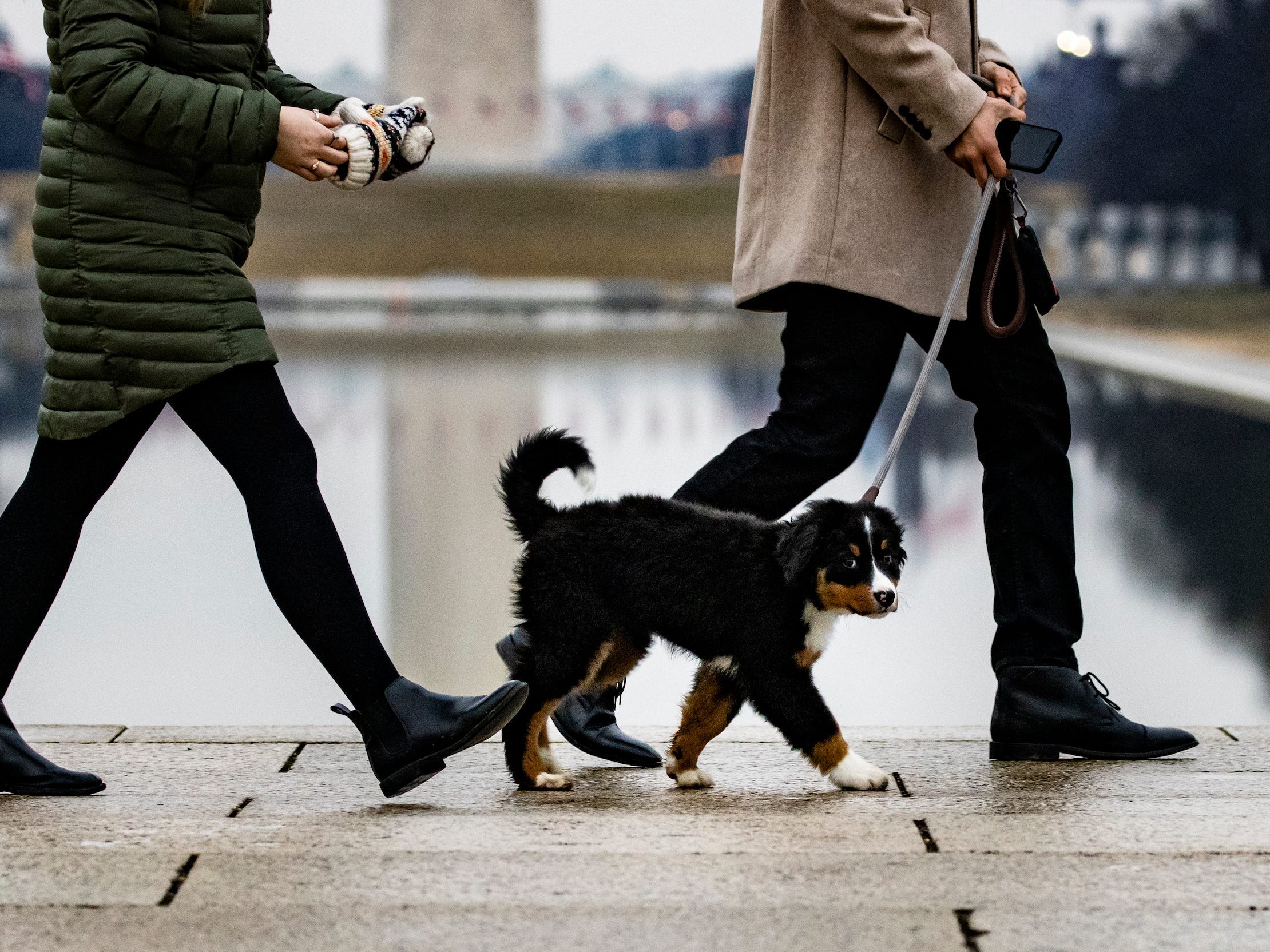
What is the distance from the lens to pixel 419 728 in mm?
2443

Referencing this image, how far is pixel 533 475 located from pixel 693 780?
0.53m

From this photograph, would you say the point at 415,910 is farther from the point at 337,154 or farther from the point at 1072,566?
the point at 1072,566

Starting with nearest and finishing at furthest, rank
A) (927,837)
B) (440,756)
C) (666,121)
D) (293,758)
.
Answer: (927,837) → (440,756) → (293,758) → (666,121)

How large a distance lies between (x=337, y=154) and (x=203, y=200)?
21 centimetres

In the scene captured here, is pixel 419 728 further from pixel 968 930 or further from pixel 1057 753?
pixel 1057 753

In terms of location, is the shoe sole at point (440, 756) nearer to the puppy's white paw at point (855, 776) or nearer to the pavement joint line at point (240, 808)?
the pavement joint line at point (240, 808)

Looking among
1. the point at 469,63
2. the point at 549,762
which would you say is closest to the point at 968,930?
the point at 549,762

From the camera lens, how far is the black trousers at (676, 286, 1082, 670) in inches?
112

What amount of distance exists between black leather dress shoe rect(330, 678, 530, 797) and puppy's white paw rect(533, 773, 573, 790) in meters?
0.16

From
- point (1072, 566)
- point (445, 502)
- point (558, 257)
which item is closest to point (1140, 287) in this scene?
point (558, 257)

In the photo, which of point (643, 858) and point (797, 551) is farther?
point (797, 551)

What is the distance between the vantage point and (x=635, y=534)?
8.47 feet

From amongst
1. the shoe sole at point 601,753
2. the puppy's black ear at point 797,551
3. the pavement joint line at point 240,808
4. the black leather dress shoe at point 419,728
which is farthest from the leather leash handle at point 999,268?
the pavement joint line at point 240,808

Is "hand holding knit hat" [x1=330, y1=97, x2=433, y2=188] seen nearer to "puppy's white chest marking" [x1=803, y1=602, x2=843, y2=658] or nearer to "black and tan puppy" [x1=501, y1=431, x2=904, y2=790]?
"black and tan puppy" [x1=501, y1=431, x2=904, y2=790]
